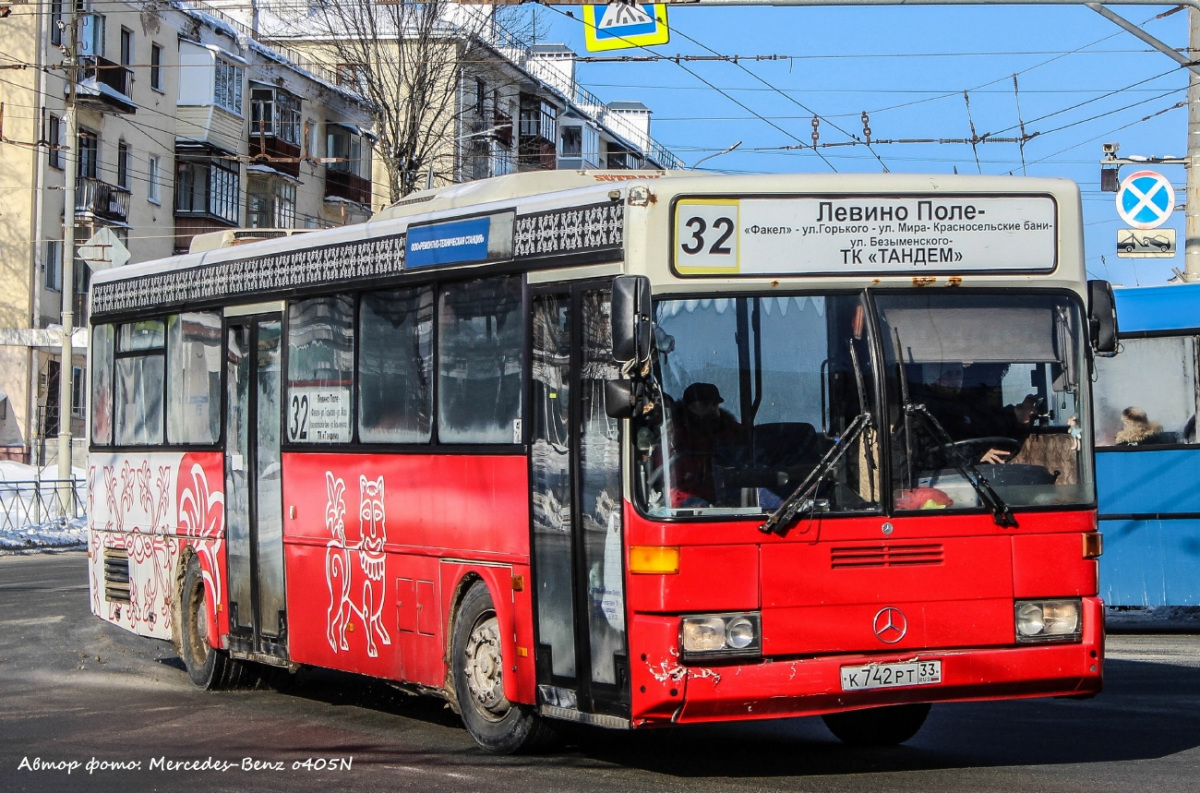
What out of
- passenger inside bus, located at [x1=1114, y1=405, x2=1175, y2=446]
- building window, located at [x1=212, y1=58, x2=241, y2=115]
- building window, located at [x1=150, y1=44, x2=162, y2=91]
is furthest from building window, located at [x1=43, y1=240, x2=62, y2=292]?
passenger inside bus, located at [x1=1114, y1=405, x2=1175, y2=446]

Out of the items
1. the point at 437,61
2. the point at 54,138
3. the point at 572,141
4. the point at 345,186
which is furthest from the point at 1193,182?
the point at 572,141

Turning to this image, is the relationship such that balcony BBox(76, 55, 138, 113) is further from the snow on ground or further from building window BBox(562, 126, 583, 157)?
building window BBox(562, 126, 583, 157)

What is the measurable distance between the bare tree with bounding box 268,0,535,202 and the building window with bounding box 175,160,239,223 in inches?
386

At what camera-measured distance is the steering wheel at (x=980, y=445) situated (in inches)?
320

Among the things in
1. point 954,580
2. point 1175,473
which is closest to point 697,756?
point 954,580

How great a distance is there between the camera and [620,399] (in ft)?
25.2

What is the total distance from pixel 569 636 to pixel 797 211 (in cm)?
Answer: 231

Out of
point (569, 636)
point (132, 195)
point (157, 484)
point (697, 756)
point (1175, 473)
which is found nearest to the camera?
point (569, 636)

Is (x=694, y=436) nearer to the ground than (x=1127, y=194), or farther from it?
nearer to the ground

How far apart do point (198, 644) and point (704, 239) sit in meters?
6.65

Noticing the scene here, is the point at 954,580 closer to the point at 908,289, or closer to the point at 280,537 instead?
the point at 908,289

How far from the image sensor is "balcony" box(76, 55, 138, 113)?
45812 millimetres

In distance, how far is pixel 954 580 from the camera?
8.05 metres

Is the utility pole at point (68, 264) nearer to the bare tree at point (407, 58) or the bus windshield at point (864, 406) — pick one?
the bare tree at point (407, 58)
